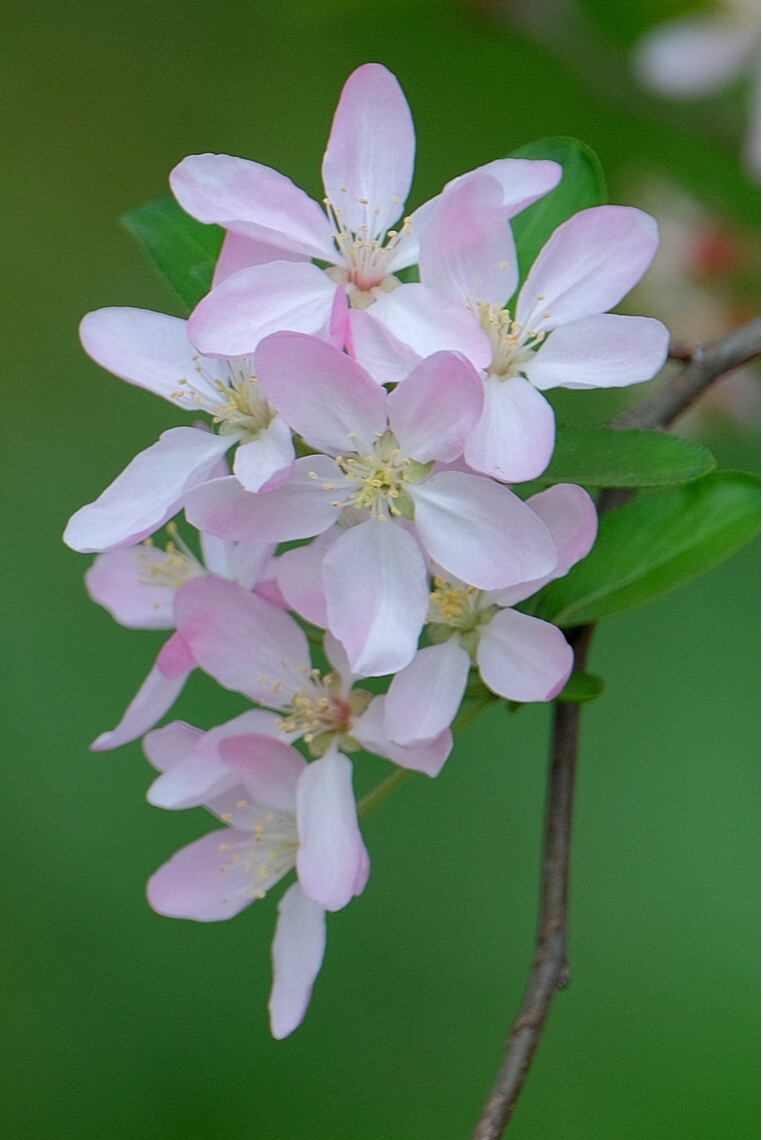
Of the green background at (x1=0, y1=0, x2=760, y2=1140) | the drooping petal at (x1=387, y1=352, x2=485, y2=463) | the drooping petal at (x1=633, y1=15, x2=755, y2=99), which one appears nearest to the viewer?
the drooping petal at (x1=387, y1=352, x2=485, y2=463)

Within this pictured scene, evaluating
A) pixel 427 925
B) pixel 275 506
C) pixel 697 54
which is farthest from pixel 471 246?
pixel 427 925

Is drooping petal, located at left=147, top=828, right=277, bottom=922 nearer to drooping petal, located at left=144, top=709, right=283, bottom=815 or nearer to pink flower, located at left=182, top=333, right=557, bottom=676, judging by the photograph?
drooping petal, located at left=144, top=709, right=283, bottom=815

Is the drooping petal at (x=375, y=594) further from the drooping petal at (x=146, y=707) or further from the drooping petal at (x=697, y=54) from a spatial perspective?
the drooping petal at (x=697, y=54)

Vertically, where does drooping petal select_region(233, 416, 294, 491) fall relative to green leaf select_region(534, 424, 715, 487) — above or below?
below

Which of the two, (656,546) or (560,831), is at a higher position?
(656,546)

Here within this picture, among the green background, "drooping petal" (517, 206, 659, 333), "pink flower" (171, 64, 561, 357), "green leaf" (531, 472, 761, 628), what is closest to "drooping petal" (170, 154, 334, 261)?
"pink flower" (171, 64, 561, 357)

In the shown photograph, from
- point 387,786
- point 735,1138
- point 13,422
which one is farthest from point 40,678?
point 387,786

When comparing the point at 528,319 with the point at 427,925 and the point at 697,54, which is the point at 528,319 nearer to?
the point at 697,54
